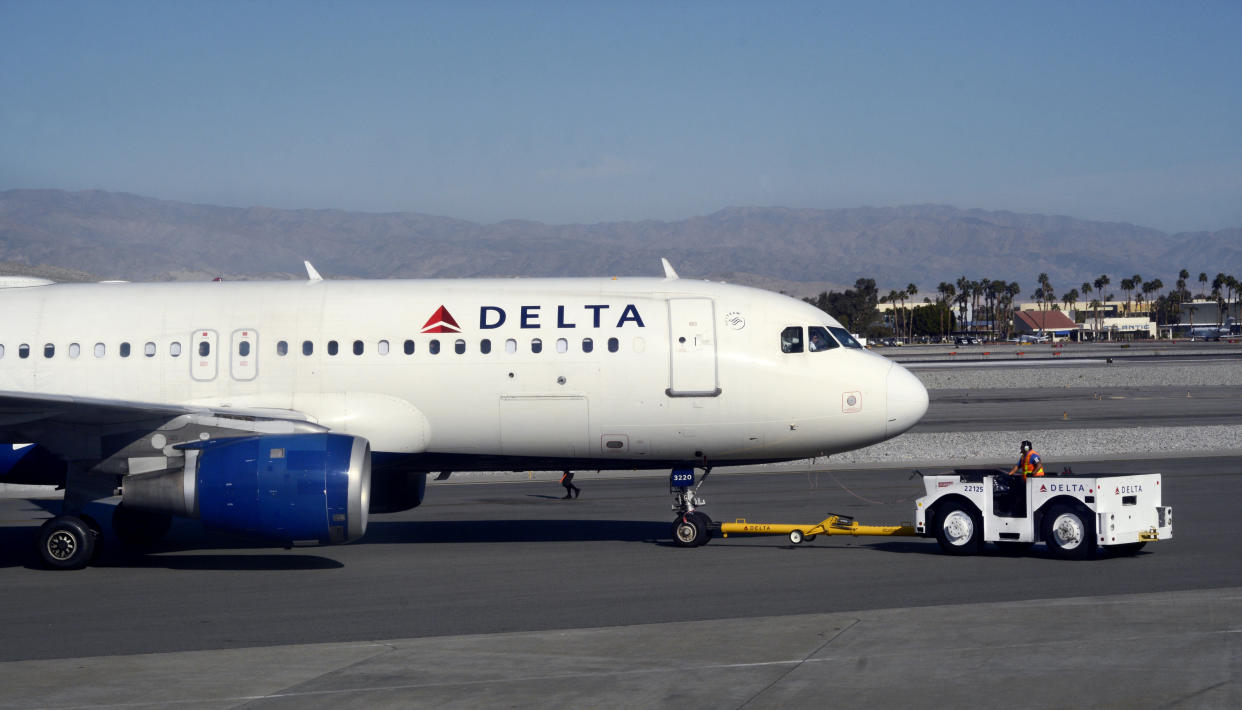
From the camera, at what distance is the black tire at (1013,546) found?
1705 cm

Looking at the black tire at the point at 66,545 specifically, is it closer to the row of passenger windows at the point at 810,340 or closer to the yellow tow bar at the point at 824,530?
the yellow tow bar at the point at 824,530

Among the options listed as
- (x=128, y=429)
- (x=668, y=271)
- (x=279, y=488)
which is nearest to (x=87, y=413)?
(x=128, y=429)

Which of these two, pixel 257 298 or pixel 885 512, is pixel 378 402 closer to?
pixel 257 298

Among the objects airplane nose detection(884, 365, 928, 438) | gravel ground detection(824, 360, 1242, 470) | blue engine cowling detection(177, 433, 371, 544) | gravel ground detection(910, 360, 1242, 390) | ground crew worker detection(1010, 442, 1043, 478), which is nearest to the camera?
blue engine cowling detection(177, 433, 371, 544)

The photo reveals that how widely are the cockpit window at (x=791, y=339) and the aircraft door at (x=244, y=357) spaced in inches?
318

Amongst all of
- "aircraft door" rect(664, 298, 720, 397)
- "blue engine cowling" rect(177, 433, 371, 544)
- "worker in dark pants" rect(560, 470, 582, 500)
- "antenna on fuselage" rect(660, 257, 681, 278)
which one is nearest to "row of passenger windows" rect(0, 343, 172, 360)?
"blue engine cowling" rect(177, 433, 371, 544)

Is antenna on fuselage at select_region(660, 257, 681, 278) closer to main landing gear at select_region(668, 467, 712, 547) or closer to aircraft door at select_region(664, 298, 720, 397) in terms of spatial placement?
aircraft door at select_region(664, 298, 720, 397)

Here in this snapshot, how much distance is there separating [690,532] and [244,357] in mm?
7337

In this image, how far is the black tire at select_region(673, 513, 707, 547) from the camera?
1819cm

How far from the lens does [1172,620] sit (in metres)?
12.3

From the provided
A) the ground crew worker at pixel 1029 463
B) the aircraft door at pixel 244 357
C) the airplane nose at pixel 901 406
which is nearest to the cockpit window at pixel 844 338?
the airplane nose at pixel 901 406

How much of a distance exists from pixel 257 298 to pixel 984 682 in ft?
41.8

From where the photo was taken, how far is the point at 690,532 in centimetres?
1822

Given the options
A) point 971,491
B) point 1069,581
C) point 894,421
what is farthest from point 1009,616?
point 894,421
